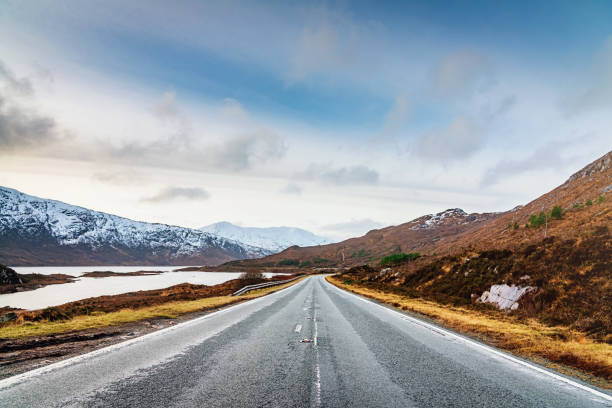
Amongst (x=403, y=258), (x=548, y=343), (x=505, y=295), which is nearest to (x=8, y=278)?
(x=403, y=258)

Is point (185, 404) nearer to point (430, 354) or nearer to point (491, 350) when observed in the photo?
point (430, 354)

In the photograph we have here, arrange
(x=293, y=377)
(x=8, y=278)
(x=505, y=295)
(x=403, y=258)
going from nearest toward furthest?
1. (x=293, y=377)
2. (x=505, y=295)
3. (x=8, y=278)
4. (x=403, y=258)

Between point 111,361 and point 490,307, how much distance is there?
2004cm

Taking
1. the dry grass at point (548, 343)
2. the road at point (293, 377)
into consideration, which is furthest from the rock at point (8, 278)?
the dry grass at point (548, 343)

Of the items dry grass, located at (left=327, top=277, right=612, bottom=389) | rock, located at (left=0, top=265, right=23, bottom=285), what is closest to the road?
dry grass, located at (left=327, top=277, right=612, bottom=389)

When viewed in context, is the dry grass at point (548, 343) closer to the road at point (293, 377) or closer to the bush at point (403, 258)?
the road at point (293, 377)

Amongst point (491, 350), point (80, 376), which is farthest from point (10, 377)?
point (491, 350)

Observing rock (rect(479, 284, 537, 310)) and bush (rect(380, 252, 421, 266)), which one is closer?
rock (rect(479, 284, 537, 310))

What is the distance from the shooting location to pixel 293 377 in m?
6.40

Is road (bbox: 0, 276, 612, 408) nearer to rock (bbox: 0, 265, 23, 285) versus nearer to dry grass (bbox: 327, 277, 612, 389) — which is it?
dry grass (bbox: 327, 277, 612, 389)

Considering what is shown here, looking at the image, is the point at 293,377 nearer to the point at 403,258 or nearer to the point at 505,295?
the point at 505,295

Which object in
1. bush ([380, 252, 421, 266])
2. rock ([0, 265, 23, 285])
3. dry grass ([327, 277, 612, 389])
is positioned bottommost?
rock ([0, 265, 23, 285])

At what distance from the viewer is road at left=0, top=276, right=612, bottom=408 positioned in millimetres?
5180

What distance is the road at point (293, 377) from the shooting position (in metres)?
5.18
